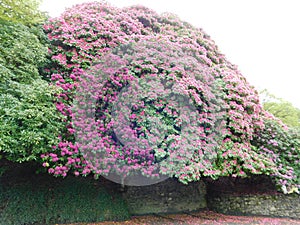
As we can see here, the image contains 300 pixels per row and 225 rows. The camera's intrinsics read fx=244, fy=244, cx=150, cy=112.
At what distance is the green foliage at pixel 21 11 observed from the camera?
6133mm

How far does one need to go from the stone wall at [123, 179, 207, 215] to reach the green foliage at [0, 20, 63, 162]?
389 centimetres

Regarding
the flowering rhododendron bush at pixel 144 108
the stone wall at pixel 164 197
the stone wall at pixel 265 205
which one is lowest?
the stone wall at pixel 164 197

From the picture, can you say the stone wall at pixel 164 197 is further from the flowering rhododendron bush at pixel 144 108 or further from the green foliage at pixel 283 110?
the green foliage at pixel 283 110

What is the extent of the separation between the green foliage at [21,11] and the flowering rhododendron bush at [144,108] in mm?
577

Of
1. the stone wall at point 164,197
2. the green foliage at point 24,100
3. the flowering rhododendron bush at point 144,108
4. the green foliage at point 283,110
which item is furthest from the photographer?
the green foliage at point 283,110

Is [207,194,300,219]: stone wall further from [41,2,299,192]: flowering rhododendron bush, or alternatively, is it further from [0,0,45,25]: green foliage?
[0,0,45,25]: green foliage

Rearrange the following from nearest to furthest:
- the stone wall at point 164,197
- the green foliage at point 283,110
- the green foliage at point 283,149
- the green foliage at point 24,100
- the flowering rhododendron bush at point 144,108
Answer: the green foliage at point 24,100 → the flowering rhododendron bush at point 144,108 → the green foliage at point 283,149 → the stone wall at point 164,197 → the green foliage at point 283,110

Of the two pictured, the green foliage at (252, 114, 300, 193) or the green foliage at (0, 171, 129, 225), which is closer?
the green foliage at (0, 171, 129, 225)

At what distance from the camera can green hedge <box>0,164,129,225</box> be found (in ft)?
20.0

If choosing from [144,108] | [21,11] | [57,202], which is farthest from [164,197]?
[21,11]

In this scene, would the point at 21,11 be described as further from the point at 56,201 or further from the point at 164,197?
the point at 164,197

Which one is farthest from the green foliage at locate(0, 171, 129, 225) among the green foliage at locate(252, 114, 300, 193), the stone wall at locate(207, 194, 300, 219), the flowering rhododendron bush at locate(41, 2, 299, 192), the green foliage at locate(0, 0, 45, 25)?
the green foliage at locate(252, 114, 300, 193)

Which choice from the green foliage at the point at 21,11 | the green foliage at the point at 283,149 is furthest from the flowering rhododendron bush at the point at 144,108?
the green foliage at the point at 21,11

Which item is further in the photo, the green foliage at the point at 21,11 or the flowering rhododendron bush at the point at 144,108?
the green foliage at the point at 21,11
